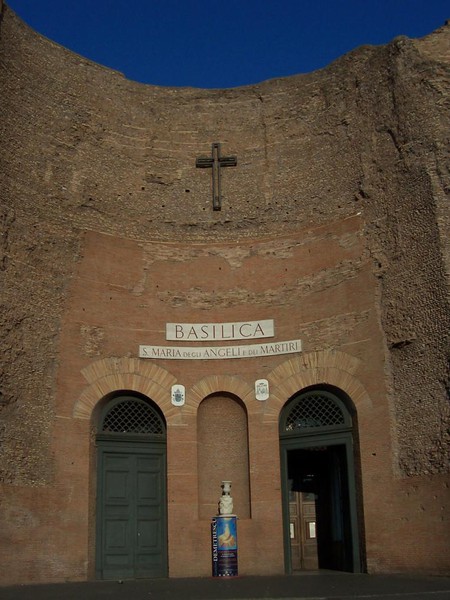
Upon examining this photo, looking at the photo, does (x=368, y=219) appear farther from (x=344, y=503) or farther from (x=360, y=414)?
(x=344, y=503)

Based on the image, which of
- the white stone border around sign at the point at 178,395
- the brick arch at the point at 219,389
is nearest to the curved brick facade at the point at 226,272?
the brick arch at the point at 219,389

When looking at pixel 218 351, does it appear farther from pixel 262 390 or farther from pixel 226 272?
pixel 226 272

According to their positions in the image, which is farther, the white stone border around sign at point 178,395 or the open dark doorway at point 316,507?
the open dark doorway at point 316,507

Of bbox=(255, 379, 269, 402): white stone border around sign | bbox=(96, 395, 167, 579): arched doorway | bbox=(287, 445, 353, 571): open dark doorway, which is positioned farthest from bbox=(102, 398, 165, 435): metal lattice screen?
bbox=(287, 445, 353, 571): open dark doorway

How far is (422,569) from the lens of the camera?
14594mm

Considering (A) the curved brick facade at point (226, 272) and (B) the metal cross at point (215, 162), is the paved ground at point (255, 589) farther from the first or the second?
(B) the metal cross at point (215, 162)

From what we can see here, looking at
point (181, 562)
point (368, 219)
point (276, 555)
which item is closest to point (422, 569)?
point (276, 555)

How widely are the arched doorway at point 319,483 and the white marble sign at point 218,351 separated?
107cm

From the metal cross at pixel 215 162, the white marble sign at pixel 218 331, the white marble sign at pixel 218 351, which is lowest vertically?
the white marble sign at pixel 218 351

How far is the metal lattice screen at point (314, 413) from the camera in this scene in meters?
17.0

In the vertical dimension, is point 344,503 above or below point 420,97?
below

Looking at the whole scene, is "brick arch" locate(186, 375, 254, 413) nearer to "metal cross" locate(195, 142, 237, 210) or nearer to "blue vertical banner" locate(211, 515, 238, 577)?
"blue vertical banner" locate(211, 515, 238, 577)

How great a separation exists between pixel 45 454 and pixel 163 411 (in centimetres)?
273

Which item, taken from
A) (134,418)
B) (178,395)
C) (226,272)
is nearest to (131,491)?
(134,418)
